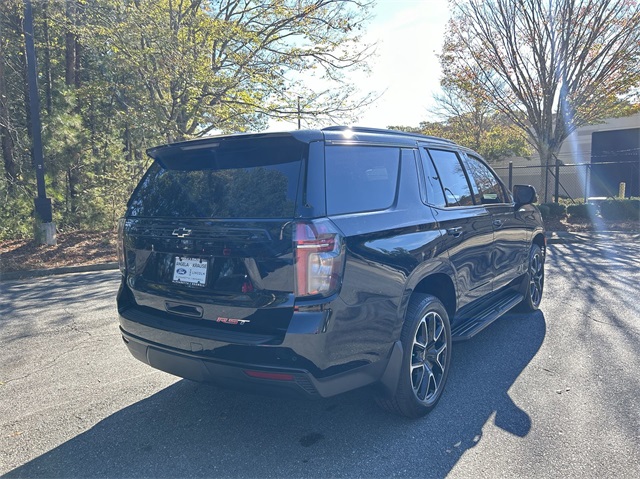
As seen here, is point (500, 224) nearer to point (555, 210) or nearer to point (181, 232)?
point (181, 232)

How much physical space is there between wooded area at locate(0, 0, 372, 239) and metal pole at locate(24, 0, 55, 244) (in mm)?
1161

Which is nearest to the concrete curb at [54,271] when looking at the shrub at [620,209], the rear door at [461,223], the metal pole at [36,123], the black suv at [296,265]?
the metal pole at [36,123]

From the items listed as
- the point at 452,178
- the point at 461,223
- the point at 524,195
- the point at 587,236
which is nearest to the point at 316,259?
the point at 461,223

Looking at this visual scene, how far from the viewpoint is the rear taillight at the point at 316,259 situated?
2.44 meters

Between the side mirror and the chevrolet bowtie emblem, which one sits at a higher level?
the side mirror

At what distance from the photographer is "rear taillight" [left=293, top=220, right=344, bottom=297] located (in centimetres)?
244

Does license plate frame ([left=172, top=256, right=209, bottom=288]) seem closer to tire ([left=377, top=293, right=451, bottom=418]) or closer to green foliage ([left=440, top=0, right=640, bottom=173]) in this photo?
tire ([left=377, top=293, right=451, bottom=418])

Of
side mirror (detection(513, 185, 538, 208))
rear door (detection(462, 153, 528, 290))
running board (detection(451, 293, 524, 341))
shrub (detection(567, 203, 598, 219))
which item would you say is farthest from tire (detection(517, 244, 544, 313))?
shrub (detection(567, 203, 598, 219))

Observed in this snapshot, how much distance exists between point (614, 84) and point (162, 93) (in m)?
12.9

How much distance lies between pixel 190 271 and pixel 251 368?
70 centimetres

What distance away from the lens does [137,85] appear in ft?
41.4

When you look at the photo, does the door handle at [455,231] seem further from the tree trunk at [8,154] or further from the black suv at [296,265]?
the tree trunk at [8,154]

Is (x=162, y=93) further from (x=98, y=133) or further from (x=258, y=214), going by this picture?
(x=258, y=214)

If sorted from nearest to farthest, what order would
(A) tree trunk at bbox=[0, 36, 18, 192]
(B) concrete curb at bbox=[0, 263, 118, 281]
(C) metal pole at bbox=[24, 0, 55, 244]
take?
(B) concrete curb at bbox=[0, 263, 118, 281] → (C) metal pole at bbox=[24, 0, 55, 244] → (A) tree trunk at bbox=[0, 36, 18, 192]
